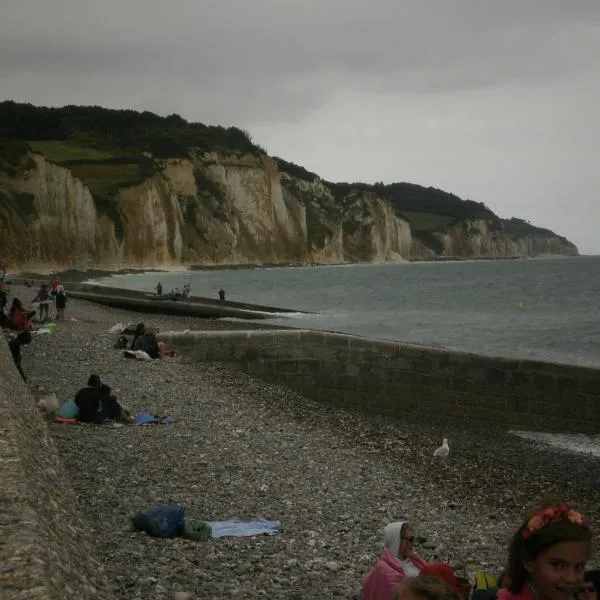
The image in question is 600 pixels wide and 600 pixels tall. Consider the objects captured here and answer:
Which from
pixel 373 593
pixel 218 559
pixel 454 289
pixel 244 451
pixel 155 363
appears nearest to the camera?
pixel 373 593

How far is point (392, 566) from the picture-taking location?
18.2 feet

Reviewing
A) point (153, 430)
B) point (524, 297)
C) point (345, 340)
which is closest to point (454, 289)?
point (524, 297)

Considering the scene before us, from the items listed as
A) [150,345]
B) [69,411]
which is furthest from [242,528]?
[150,345]

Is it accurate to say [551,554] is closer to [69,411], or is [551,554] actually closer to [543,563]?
[543,563]

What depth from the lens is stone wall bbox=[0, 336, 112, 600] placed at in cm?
358

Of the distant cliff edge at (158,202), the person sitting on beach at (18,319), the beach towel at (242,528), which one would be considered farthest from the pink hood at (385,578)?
the distant cliff edge at (158,202)

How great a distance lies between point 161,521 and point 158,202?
89.0 m

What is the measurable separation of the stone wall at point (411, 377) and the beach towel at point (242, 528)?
9.84m

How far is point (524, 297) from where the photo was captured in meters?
68.4

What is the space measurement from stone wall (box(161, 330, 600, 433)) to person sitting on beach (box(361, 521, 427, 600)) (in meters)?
11.4

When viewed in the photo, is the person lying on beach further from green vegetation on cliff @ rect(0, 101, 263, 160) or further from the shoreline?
green vegetation on cliff @ rect(0, 101, 263, 160)

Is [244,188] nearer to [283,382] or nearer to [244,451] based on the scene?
[283,382]

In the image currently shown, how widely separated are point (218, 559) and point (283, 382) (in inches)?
447

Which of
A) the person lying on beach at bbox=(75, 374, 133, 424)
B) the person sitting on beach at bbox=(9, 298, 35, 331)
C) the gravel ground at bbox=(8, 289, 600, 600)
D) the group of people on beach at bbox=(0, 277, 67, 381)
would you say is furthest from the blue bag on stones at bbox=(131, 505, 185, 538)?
the person sitting on beach at bbox=(9, 298, 35, 331)
